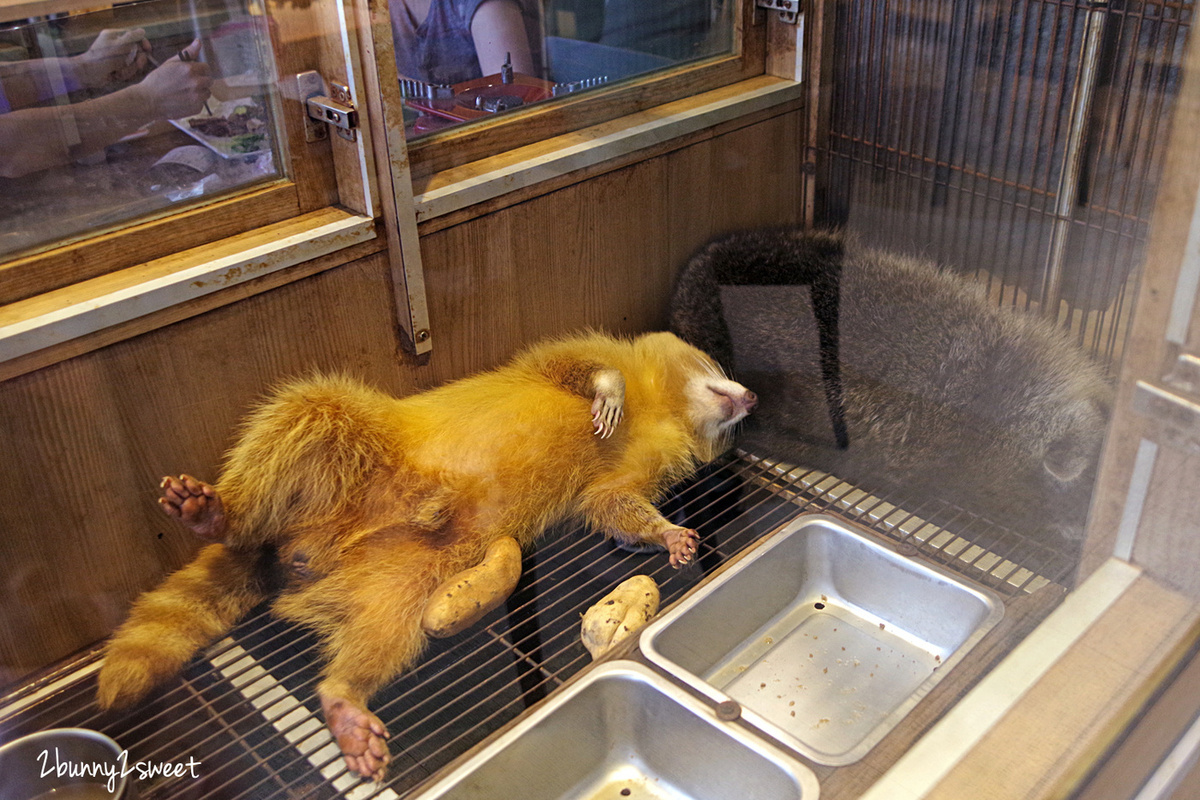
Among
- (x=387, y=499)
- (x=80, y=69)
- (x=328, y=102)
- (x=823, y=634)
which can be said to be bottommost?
(x=823, y=634)

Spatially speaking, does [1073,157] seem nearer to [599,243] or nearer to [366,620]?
[599,243]

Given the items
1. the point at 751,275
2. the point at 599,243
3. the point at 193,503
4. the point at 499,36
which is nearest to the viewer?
the point at 193,503

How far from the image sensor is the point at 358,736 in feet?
4.79

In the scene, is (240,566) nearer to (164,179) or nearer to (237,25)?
(164,179)

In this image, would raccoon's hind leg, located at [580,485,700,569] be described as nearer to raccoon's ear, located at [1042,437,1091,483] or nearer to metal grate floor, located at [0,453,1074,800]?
metal grate floor, located at [0,453,1074,800]

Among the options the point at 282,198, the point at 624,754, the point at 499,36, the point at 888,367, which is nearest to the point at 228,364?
the point at 282,198

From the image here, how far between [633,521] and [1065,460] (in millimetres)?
807

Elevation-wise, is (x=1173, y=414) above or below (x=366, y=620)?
above

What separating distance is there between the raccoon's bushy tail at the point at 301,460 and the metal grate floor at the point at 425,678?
0.17 meters

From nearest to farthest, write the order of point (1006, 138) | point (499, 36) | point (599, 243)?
point (499, 36)
point (1006, 138)
point (599, 243)

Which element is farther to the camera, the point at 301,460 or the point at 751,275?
the point at 751,275

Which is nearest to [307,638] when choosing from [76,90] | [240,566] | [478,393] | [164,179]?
[240,566]

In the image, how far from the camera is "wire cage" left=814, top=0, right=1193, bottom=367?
170 cm

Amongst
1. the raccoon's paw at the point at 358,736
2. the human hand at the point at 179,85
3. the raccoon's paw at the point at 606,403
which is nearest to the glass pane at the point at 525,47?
the human hand at the point at 179,85
